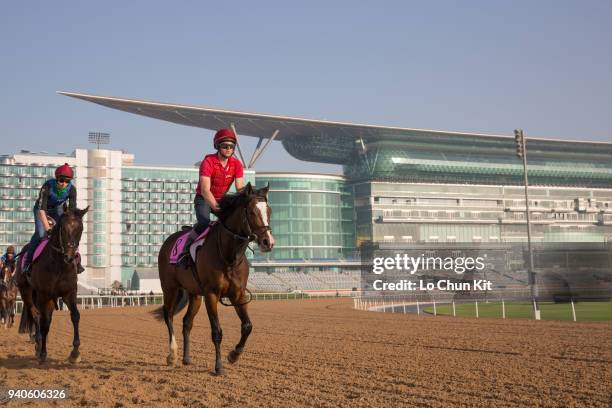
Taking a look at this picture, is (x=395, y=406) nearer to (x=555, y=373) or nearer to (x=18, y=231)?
(x=555, y=373)

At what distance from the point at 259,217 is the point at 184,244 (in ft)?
7.73

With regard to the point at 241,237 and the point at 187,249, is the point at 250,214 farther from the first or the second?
the point at 187,249

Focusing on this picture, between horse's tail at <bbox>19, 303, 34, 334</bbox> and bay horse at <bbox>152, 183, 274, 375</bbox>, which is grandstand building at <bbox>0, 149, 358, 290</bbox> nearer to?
horse's tail at <bbox>19, 303, 34, 334</bbox>

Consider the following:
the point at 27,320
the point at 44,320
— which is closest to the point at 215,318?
the point at 44,320

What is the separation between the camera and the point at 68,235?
1212cm

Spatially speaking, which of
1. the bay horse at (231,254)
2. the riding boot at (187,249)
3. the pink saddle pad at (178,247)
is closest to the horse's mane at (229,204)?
the bay horse at (231,254)

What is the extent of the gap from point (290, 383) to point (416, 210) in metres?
118

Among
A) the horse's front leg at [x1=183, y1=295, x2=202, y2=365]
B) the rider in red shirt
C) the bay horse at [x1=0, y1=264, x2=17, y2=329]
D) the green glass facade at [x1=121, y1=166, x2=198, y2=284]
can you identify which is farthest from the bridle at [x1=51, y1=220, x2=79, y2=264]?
the green glass facade at [x1=121, y1=166, x2=198, y2=284]

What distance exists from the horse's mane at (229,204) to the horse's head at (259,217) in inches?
11.6

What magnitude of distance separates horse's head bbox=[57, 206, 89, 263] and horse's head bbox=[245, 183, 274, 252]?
324cm

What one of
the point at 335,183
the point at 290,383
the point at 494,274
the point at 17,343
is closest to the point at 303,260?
the point at 335,183

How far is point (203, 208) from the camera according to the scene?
38.1ft

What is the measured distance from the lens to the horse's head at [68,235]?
1212 centimetres

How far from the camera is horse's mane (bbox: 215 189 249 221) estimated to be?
10.7 metres
